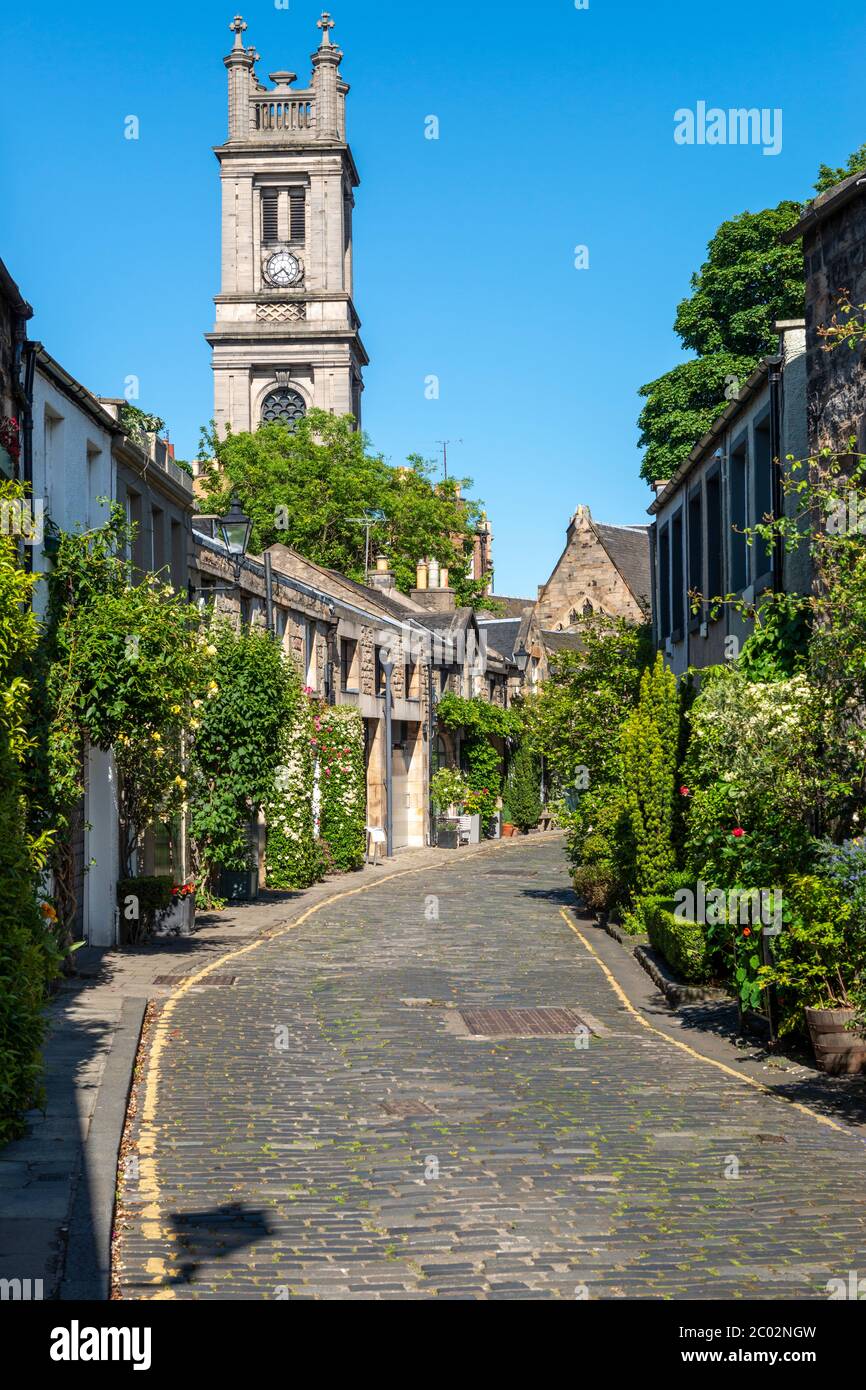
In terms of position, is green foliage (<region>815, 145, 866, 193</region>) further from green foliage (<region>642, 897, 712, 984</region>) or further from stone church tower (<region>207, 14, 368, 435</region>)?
stone church tower (<region>207, 14, 368, 435</region>)

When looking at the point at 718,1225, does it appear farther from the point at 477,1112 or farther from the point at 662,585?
the point at 662,585

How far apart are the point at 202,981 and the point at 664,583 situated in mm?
11749

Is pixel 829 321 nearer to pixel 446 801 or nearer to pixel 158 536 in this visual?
pixel 158 536

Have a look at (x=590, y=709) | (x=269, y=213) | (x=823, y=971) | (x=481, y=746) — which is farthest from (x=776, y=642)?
(x=269, y=213)

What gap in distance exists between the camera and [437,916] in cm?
2334

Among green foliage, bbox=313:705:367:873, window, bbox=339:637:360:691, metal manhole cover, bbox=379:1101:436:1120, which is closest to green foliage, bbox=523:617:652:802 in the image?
green foliage, bbox=313:705:367:873

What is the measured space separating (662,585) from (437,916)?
663 cm

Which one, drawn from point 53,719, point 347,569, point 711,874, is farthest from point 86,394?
point 347,569

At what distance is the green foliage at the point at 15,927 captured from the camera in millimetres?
8703

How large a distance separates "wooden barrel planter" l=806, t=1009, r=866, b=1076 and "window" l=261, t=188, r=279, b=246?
7261cm

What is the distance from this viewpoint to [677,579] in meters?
22.9

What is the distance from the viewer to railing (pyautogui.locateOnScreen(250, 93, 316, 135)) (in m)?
78.2

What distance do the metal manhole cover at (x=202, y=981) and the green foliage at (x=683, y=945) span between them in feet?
15.3

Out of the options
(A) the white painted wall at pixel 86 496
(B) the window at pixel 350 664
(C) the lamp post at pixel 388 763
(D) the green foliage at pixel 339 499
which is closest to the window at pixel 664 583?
(A) the white painted wall at pixel 86 496
